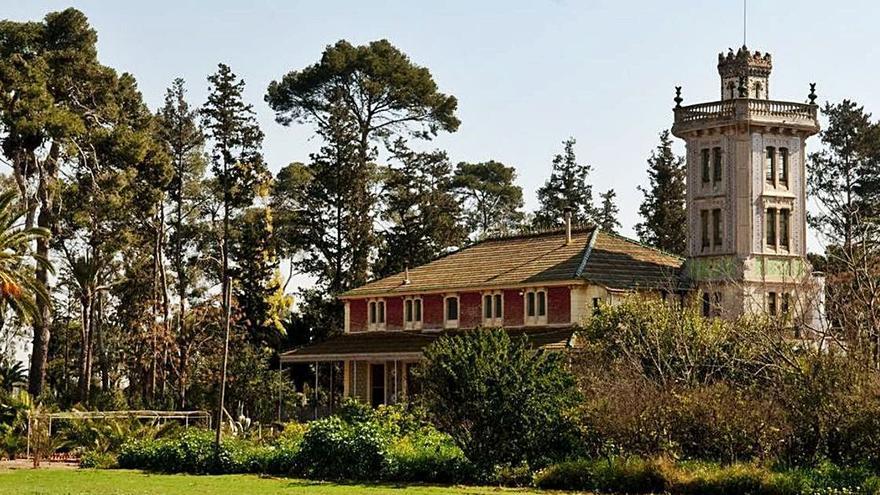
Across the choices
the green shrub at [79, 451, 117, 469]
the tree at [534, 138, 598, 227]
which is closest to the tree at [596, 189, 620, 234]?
the tree at [534, 138, 598, 227]

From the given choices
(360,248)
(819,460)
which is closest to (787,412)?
(819,460)

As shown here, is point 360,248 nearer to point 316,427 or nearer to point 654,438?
point 316,427

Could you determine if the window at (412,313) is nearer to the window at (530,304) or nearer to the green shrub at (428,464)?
the window at (530,304)

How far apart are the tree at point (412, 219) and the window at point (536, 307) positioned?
18353 mm

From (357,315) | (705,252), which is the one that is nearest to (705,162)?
(705,252)

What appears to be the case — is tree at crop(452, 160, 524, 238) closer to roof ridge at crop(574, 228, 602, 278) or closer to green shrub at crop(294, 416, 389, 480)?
roof ridge at crop(574, 228, 602, 278)

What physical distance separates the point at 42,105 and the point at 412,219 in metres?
26.0

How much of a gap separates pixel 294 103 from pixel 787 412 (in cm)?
4886

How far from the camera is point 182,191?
2815 inches

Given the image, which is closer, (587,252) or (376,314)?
(587,252)

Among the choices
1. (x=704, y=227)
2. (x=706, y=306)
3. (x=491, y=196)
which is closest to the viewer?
(x=704, y=227)

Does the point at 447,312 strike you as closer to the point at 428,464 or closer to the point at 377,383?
the point at 377,383

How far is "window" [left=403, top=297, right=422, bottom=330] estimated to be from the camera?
60.6m

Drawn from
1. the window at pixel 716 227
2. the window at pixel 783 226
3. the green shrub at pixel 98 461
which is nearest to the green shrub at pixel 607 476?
the green shrub at pixel 98 461
